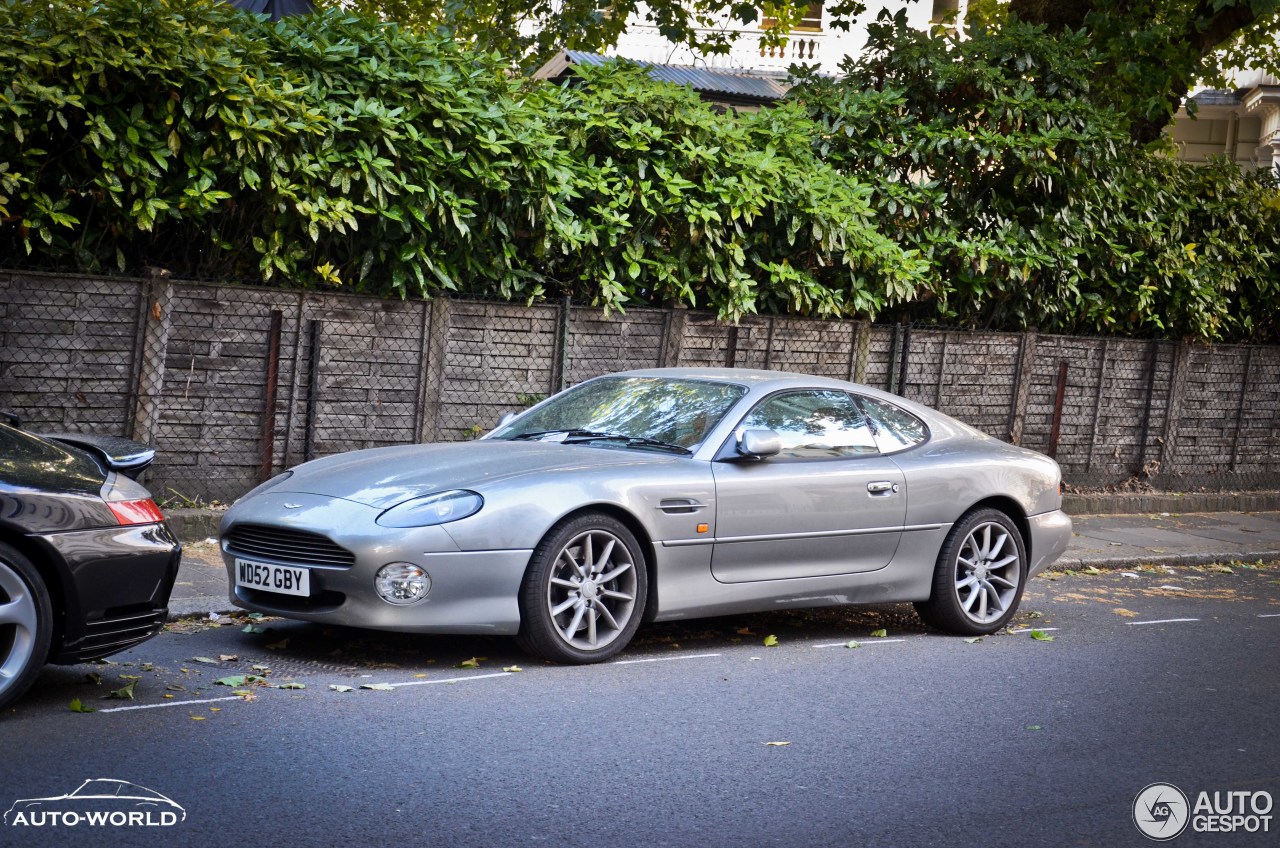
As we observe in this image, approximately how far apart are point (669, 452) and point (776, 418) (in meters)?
0.73

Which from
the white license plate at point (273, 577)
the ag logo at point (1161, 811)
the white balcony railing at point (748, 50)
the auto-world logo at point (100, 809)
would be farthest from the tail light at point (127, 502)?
the white balcony railing at point (748, 50)

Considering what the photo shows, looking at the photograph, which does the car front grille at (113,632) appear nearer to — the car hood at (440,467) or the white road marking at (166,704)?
the white road marking at (166,704)

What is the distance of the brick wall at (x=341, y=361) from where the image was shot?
31.1 feet

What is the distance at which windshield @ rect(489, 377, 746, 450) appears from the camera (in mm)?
7516

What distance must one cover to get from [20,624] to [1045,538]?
5836 millimetres

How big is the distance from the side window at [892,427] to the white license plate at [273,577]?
3367 mm

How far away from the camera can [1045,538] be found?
855 centimetres

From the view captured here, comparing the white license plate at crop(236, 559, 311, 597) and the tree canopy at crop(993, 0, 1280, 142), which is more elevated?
the tree canopy at crop(993, 0, 1280, 142)

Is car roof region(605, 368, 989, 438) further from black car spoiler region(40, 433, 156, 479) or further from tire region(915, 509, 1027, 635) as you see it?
black car spoiler region(40, 433, 156, 479)

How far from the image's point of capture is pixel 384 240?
10.6 metres

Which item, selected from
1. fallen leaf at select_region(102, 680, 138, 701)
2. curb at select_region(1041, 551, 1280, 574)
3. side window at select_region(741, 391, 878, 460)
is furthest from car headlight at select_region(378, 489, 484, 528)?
curb at select_region(1041, 551, 1280, 574)

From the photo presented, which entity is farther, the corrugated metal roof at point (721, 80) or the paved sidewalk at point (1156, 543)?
the corrugated metal roof at point (721, 80)

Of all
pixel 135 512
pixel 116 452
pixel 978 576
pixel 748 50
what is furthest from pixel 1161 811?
pixel 748 50

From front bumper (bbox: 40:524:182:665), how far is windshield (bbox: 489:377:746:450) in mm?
2611
